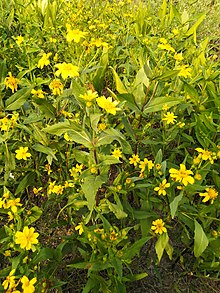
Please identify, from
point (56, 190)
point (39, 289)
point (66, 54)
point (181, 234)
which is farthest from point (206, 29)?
point (39, 289)

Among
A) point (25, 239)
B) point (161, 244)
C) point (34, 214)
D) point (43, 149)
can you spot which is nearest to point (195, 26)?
point (43, 149)

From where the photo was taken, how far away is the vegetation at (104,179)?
1.12 metres

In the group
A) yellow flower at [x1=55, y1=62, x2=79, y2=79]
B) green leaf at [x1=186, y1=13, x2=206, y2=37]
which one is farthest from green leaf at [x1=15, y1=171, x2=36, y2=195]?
green leaf at [x1=186, y1=13, x2=206, y2=37]

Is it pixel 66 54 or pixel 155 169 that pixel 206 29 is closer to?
pixel 66 54

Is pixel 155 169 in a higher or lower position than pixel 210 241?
higher

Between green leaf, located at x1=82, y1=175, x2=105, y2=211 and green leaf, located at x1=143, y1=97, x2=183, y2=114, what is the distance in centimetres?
43

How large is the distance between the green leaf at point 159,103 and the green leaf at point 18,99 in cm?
46

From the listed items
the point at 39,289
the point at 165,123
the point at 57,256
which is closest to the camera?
the point at 39,289

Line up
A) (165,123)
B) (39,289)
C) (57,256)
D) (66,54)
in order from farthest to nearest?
(66,54) → (165,123) → (57,256) → (39,289)

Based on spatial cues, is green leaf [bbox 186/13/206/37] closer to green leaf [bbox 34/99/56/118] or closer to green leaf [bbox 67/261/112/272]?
green leaf [bbox 34/99/56/118]

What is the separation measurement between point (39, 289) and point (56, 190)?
1.15 feet

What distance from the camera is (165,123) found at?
4.80 ft

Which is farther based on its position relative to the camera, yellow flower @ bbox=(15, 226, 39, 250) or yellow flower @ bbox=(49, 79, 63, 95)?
yellow flower @ bbox=(49, 79, 63, 95)

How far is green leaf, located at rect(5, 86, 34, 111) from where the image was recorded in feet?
4.43
